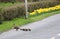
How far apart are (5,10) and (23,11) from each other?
13.1ft

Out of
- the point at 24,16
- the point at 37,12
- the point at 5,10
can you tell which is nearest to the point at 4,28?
the point at 5,10

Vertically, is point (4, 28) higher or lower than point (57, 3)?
higher

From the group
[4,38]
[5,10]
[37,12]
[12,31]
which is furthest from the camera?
[37,12]

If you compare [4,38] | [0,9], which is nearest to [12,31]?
[4,38]

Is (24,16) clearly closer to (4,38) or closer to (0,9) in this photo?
(0,9)

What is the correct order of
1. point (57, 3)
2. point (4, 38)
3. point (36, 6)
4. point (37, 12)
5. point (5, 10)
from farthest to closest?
point (57, 3), point (36, 6), point (37, 12), point (5, 10), point (4, 38)

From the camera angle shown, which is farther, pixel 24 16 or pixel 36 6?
pixel 36 6

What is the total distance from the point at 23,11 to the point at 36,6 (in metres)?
6.38

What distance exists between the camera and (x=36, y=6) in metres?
30.3

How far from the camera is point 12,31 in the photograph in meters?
15.8

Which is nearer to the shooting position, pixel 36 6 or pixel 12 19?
pixel 12 19

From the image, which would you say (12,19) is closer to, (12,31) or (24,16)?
(24,16)

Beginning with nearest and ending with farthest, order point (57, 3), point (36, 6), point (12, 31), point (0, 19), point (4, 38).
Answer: point (4, 38)
point (12, 31)
point (0, 19)
point (36, 6)
point (57, 3)

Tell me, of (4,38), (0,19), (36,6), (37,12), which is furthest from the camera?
(36,6)
